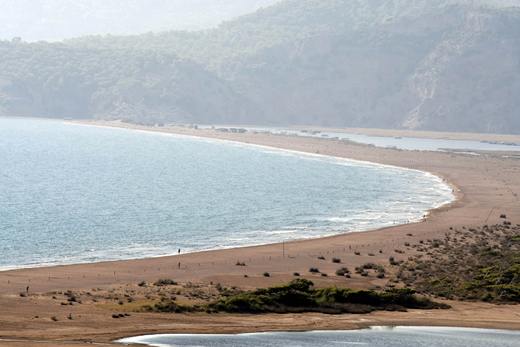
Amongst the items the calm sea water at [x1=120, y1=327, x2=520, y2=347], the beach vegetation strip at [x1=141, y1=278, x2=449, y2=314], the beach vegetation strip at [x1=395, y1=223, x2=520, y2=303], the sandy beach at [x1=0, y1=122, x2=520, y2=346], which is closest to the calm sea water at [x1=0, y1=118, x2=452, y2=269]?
the sandy beach at [x1=0, y1=122, x2=520, y2=346]

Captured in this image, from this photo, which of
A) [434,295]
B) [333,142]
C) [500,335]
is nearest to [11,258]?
[434,295]

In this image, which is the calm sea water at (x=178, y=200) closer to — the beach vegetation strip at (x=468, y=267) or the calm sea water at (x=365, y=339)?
the beach vegetation strip at (x=468, y=267)

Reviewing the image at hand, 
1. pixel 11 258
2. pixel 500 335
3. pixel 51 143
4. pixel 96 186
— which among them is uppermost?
Result: pixel 51 143

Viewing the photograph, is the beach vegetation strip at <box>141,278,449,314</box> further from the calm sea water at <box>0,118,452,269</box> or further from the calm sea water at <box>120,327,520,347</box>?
the calm sea water at <box>0,118,452,269</box>

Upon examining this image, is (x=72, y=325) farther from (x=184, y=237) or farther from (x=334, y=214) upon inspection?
(x=334, y=214)

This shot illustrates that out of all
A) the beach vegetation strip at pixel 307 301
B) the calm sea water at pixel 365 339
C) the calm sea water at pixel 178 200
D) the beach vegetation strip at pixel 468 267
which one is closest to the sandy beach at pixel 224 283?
the calm sea water at pixel 365 339

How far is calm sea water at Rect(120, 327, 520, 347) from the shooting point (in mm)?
40781

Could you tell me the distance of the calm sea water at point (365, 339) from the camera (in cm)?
4078

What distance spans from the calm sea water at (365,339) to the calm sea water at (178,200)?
19.4 m

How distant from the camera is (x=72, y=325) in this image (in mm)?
40938

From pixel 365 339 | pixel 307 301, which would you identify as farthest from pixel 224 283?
pixel 365 339

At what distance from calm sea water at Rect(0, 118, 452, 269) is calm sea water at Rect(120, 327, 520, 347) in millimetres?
19422

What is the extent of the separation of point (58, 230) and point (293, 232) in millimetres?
15901

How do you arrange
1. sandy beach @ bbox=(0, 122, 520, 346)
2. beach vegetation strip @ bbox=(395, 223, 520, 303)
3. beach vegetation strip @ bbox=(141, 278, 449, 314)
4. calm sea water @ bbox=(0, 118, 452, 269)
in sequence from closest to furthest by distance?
sandy beach @ bbox=(0, 122, 520, 346)
beach vegetation strip @ bbox=(141, 278, 449, 314)
beach vegetation strip @ bbox=(395, 223, 520, 303)
calm sea water @ bbox=(0, 118, 452, 269)
